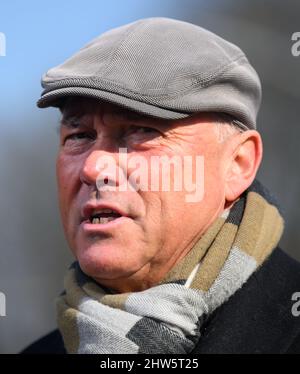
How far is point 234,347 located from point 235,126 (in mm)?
570

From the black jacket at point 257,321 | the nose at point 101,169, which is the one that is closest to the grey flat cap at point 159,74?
the nose at point 101,169

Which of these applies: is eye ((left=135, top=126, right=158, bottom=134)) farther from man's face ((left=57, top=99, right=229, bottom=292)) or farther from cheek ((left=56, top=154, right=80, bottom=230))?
cheek ((left=56, top=154, right=80, bottom=230))

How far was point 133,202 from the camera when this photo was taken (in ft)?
4.82

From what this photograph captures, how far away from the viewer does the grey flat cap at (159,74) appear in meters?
1.47

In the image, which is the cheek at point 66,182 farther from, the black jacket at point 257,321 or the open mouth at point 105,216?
the black jacket at point 257,321

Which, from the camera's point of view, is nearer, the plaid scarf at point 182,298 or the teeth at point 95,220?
the plaid scarf at point 182,298

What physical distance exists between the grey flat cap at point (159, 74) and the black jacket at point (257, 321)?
44 cm

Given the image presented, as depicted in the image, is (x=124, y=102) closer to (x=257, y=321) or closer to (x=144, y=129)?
(x=144, y=129)

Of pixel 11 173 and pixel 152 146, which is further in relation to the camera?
pixel 11 173

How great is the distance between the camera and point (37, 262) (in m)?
3.69

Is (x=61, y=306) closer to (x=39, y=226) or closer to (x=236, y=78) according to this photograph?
(x=236, y=78)

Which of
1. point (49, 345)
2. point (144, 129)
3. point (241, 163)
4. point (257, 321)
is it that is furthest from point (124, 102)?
point (49, 345)

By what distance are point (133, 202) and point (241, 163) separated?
1.11ft

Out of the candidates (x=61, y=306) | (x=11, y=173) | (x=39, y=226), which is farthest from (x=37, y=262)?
(x=61, y=306)
